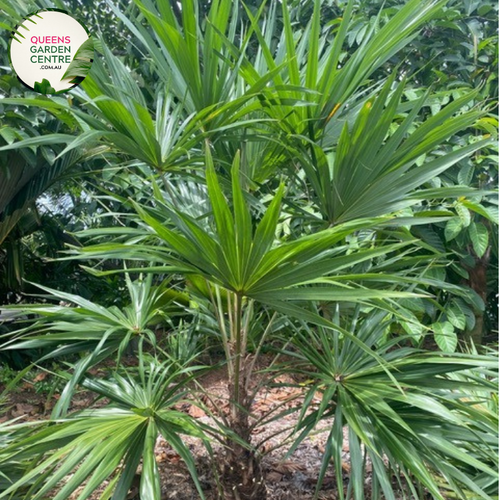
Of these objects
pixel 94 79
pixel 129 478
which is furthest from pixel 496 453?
pixel 94 79

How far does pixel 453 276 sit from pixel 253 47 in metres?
1.84

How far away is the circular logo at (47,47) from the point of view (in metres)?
2.02

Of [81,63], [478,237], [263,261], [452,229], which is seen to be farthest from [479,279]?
[81,63]

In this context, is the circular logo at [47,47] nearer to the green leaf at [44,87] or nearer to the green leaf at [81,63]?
the green leaf at [44,87]

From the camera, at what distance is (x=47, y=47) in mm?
2113

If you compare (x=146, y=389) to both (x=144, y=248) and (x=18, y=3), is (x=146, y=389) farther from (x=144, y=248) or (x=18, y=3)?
(x=18, y=3)

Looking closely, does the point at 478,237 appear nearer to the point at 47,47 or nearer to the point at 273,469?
the point at 273,469

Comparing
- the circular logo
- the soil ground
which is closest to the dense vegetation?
the soil ground

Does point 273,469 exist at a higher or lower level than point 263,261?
lower

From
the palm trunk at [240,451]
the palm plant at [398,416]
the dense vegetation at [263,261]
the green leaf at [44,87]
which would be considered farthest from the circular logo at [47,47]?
the palm plant at [398,416]

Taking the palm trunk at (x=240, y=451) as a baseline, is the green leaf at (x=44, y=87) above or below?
above

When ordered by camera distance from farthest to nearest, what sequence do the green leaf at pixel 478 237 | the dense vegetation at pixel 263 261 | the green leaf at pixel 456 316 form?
the green leaf at pixel 456 316 < the green leaf at pixel 478 237 < the dense vegetation at pixel 263 261

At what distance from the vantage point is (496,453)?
1361 millimetres

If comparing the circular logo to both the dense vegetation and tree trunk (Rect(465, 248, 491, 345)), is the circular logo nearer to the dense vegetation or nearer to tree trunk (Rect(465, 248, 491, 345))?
the dense vegetation
